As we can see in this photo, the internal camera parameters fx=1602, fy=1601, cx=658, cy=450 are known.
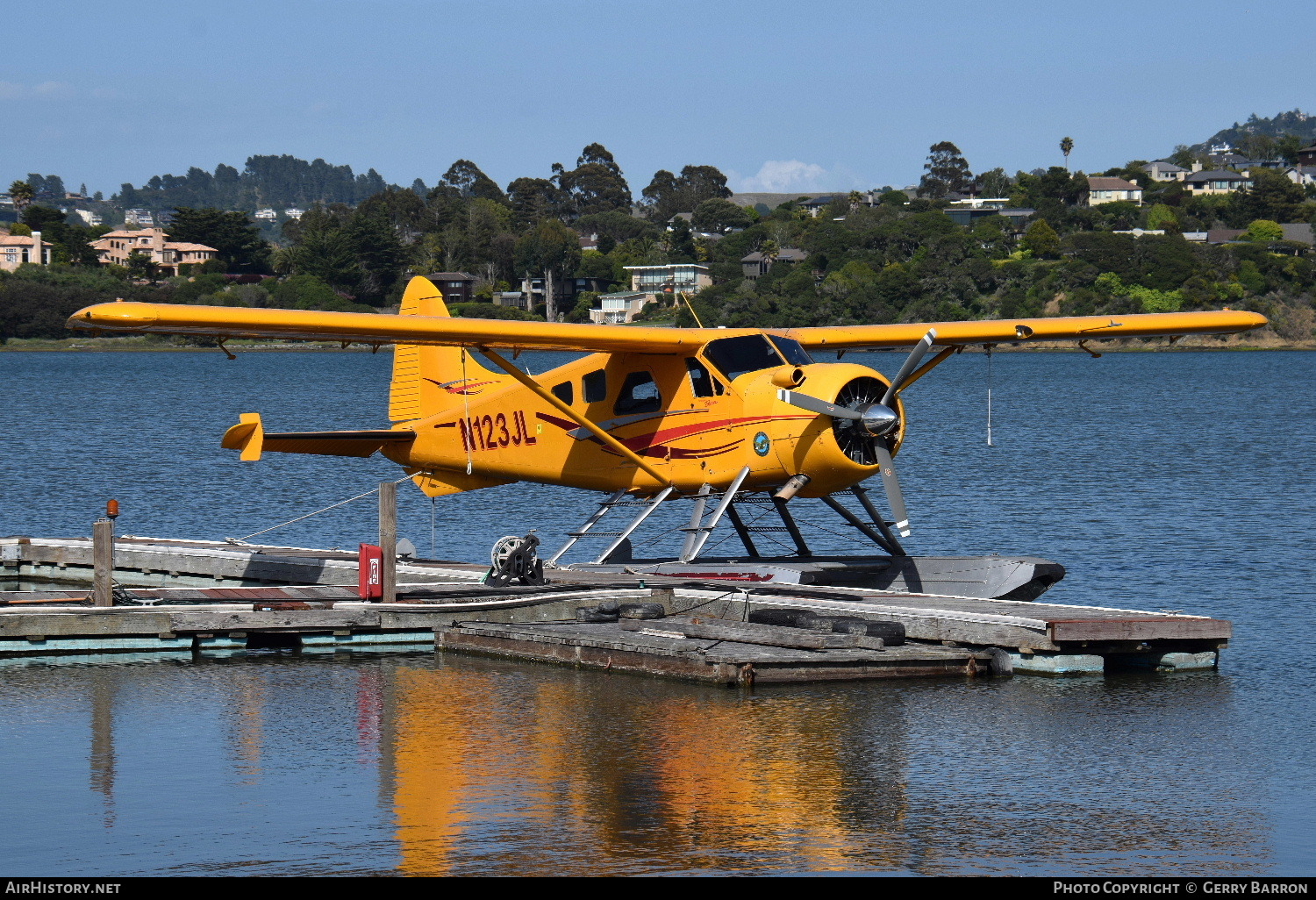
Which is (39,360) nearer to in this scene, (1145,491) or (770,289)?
(770,289)

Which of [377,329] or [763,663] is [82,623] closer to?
[377,329]

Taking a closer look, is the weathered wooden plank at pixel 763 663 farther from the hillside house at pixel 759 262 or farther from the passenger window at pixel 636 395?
the hillside house at pixel 759 262

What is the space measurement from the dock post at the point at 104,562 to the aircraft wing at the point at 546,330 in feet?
5.85

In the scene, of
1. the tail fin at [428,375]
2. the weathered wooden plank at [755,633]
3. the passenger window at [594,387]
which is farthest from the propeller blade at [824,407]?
the tail fin at [428,375]

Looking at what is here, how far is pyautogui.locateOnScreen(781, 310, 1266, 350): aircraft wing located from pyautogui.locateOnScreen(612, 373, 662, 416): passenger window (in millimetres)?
1508

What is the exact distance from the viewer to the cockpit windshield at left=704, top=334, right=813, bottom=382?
554 inches

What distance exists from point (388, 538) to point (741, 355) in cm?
348

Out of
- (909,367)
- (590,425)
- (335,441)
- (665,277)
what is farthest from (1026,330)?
(665,277)

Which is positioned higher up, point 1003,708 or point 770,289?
point 770,289

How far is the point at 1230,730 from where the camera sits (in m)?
10.7

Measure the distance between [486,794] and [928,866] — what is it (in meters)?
2.60

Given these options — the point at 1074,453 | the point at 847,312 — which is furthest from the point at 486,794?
the point at 847,312

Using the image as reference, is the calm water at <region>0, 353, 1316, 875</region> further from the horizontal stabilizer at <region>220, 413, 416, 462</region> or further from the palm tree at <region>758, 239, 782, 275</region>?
the palm tree at <region>758, 239, 782, 275</region>

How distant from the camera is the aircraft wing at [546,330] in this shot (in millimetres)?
11844
